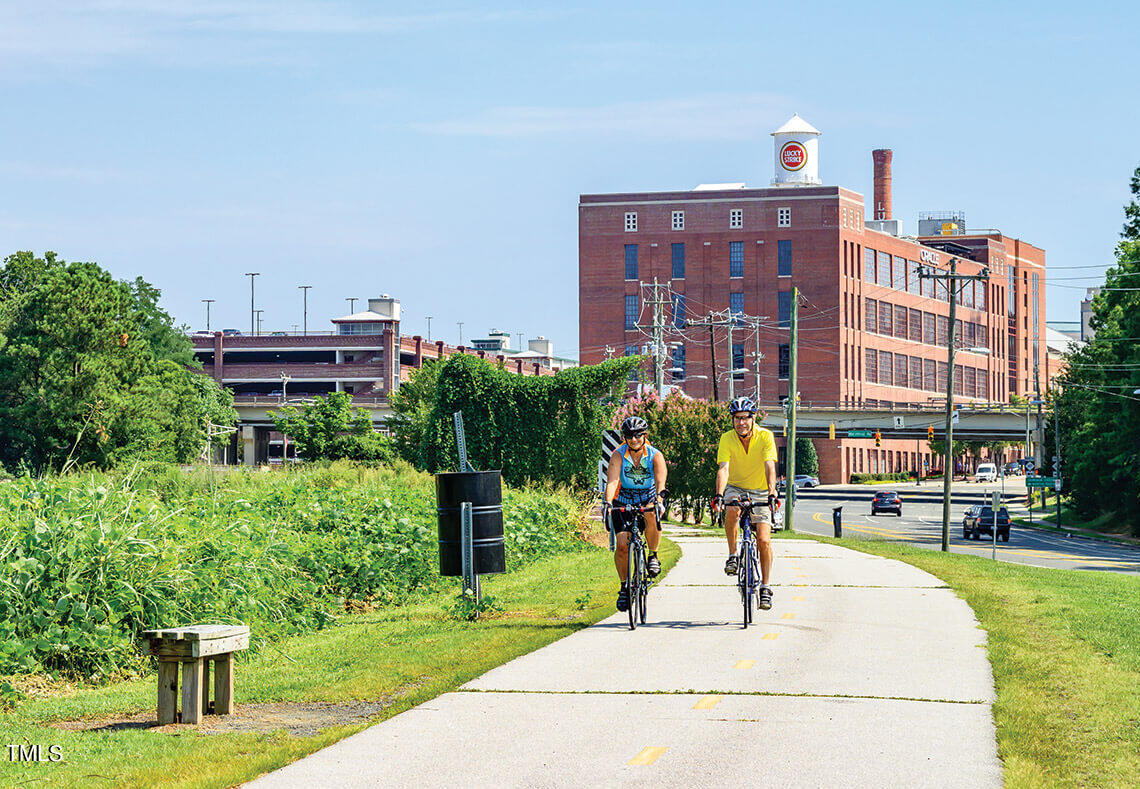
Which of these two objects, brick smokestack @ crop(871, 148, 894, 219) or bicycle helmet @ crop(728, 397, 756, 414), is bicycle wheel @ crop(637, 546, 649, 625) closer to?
bicycle helmet @ crop(728, 397, 756, 414)

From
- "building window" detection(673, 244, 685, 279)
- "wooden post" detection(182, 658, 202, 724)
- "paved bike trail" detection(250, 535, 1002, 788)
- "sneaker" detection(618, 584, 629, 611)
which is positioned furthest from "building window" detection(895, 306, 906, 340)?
"wooden post" detection(182, 658, 202, 724)

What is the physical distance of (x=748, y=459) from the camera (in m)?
13.5

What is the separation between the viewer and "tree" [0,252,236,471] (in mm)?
68812

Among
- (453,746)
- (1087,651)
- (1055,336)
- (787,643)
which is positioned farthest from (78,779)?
(1055,336)

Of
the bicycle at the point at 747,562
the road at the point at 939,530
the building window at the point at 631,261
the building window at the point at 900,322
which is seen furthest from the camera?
the building window at the point at 900,322

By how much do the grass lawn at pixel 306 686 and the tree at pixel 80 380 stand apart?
178 ft

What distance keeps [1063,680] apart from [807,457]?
384ft

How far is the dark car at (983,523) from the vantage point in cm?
6600

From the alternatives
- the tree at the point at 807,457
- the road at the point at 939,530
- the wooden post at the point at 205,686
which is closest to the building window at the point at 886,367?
the tree at the point at 807,457

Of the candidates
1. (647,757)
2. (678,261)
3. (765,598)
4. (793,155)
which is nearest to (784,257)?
(678,261)

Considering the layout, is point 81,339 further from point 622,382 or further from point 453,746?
point 453,746

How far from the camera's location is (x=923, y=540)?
6216 centimetres

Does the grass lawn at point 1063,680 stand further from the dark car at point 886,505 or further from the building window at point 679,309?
the building window at point 679,309

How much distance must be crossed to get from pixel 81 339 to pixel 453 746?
66.6 meters
